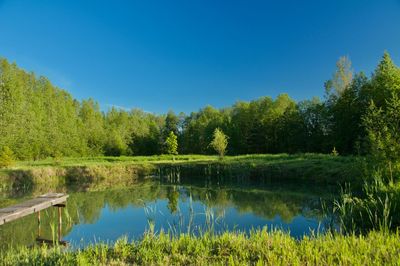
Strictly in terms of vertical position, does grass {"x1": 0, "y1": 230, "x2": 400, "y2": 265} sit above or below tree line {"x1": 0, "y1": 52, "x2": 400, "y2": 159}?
below

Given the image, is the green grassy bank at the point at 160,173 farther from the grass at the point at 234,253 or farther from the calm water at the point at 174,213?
the grass at the point at 234,253

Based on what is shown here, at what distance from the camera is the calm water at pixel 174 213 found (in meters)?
10.3

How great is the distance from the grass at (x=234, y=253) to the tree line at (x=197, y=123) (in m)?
26.9

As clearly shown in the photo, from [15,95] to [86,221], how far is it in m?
37.2

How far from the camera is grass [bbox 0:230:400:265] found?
4.78 metres

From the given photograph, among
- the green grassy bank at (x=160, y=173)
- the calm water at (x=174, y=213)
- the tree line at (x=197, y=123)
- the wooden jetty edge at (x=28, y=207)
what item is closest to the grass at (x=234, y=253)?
the calm water at (x=174, y=213)

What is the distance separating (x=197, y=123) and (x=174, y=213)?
175ft

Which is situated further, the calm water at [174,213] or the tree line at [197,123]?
the tree line at [197,123]

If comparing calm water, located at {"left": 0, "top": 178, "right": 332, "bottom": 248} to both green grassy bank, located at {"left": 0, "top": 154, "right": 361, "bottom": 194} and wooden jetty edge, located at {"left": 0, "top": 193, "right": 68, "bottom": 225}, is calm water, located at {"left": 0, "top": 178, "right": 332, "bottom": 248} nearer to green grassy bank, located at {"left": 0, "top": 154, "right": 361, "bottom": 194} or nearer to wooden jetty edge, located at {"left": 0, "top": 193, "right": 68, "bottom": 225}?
wooden jetty edge, located at {"left": 0, "top": 193, "right": 68, "bottom": 225}

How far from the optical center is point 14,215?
8883mm

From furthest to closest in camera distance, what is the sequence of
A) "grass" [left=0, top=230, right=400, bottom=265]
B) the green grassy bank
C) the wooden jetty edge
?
the green grassy bank → the wooden jetty edge → "grass" [left=0, top=230, right=400, bottom=265]

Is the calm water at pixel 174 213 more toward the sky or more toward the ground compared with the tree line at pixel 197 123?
more toward the ground

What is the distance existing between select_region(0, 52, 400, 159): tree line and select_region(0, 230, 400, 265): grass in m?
26.9

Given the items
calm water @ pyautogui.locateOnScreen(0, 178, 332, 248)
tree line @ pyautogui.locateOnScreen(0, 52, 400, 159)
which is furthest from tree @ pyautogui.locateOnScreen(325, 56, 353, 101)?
calm water @ pyautogui.locateOnScreen(0, 178, 332, 248)
